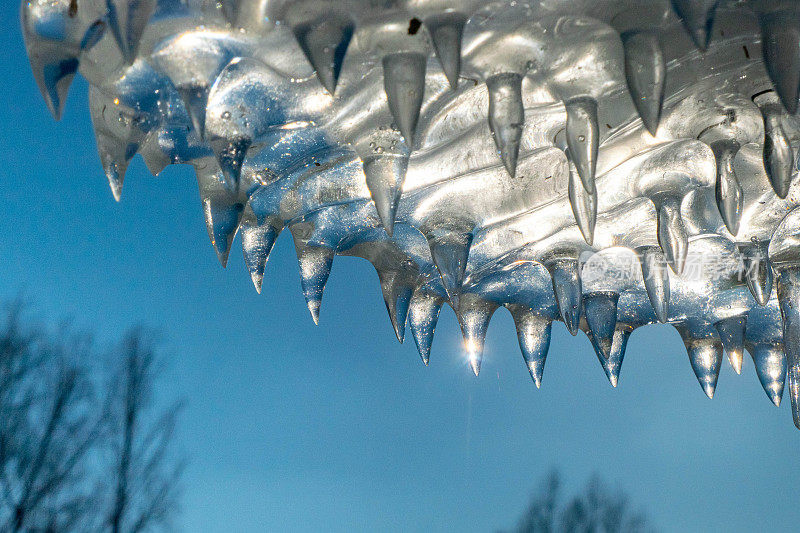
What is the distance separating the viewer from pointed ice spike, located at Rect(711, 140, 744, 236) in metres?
1.09

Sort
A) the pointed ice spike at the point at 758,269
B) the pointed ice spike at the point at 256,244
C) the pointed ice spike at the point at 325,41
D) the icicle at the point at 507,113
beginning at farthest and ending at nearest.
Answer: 1. the pointed ice spike at the point at 758,269
2. the pointed ice spike at the point at 256,244
3. the icicle at the point at 507,113
4. the pointed ice spike at the point at 325,41

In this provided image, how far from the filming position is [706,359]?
175 cm

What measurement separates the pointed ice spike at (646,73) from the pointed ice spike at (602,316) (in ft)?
2.76

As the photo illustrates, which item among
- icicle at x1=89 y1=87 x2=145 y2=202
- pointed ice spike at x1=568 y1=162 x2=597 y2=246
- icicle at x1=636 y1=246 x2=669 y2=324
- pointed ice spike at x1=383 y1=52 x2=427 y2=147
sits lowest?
icicle at x1=636 y1=246 x2=669 y2=324

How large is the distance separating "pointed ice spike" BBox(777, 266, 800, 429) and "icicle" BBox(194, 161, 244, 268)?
999mm

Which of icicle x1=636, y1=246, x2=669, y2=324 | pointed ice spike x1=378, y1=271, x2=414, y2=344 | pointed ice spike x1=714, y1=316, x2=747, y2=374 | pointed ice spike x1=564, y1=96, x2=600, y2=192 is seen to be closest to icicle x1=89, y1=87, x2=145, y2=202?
pointed ice spike x1=564, y1=96, x2=600, y2=192

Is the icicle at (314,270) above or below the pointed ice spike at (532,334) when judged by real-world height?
above

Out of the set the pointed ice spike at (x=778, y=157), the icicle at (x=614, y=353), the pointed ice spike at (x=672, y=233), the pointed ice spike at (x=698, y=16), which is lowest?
the icicle at (x=614, y=353)

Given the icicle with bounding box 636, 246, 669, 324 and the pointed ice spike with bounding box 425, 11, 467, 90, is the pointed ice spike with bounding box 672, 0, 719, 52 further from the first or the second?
the icicle with bounding box 636, 246, 669, 324

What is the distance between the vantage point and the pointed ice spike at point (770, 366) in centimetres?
170

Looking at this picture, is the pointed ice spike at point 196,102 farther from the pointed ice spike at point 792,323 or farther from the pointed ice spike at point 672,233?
the pointed ice spike at point 792,323

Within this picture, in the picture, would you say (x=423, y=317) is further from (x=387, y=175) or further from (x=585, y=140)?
(x=585, y=140)

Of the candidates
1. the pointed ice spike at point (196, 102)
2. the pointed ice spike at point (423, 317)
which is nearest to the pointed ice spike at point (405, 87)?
the pointed ice spike at point (196, 102)

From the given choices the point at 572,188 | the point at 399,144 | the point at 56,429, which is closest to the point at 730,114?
the point at 572,188
